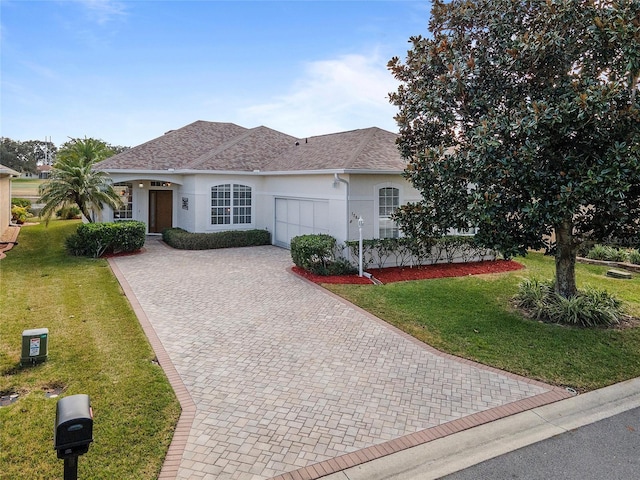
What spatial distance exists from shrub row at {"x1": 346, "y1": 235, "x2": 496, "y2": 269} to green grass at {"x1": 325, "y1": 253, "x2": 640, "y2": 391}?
6.15 ft

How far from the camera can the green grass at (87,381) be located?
4273mm

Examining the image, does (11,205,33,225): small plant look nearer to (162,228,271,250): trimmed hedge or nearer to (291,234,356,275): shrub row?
(162,228,271,250): trimmed hedge

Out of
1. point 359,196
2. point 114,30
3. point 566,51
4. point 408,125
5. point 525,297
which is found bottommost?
point 525,297

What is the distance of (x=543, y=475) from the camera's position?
4.22m

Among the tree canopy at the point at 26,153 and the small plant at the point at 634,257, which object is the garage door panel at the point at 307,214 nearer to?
the small plant at the point at 634,257

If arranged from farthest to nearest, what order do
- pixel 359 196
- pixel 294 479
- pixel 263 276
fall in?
pixel 359 196
pixel 263 276
pixel 294 479

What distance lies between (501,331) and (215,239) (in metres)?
12.7

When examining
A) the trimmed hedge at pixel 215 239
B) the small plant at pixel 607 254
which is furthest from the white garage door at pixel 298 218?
the small plant at pixel 607 254

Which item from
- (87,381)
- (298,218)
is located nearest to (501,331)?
(87,381)

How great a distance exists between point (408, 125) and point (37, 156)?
91193mm

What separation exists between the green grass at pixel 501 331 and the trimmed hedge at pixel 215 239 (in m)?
7.83

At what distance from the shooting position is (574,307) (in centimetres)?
876

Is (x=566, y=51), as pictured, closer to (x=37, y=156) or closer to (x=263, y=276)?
(x=263, y=276)

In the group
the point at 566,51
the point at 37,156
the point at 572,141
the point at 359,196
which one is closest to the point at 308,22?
the point at 359,196
